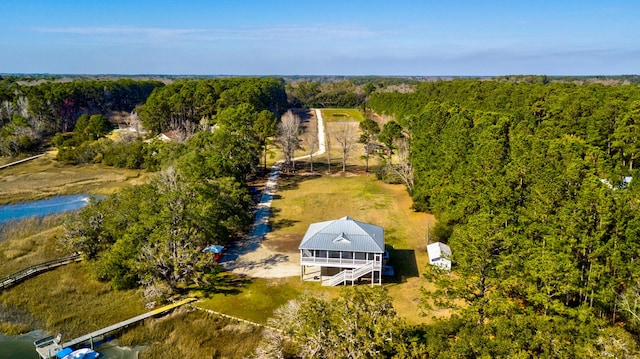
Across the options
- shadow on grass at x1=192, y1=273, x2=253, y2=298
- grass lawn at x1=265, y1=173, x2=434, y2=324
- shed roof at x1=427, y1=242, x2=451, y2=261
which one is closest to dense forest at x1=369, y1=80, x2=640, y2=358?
shed roof at x1=427, y1=242, x2=451, y2=261

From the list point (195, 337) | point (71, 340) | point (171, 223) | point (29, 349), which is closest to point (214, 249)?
point (171, 223)

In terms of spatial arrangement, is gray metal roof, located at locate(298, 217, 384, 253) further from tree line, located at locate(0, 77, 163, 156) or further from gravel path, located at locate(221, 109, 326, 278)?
tree line, located at locate(0, 77, 163, 156)

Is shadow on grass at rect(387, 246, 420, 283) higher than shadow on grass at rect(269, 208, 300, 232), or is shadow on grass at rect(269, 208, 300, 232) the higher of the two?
shadow on grass at rect(269, 208, 300, 232)

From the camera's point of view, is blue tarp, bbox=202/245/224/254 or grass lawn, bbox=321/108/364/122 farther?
grass lawn, bbox=321/108/364/122

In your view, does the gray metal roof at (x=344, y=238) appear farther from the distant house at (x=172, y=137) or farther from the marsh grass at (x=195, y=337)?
the distant house at (x=172, y=137)

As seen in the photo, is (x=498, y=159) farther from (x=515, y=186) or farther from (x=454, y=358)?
(x=454, y=358)

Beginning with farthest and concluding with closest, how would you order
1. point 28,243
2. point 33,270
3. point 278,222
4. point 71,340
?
point 278,222 → point 28,243 → point 33,270 → point 71,340

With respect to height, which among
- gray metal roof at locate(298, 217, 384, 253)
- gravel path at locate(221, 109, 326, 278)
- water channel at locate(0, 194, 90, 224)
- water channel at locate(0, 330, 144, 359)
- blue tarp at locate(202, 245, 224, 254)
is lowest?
water channel at locate(0, 330, 144, 359)

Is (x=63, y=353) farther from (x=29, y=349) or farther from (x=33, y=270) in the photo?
(x=33, y=270)
